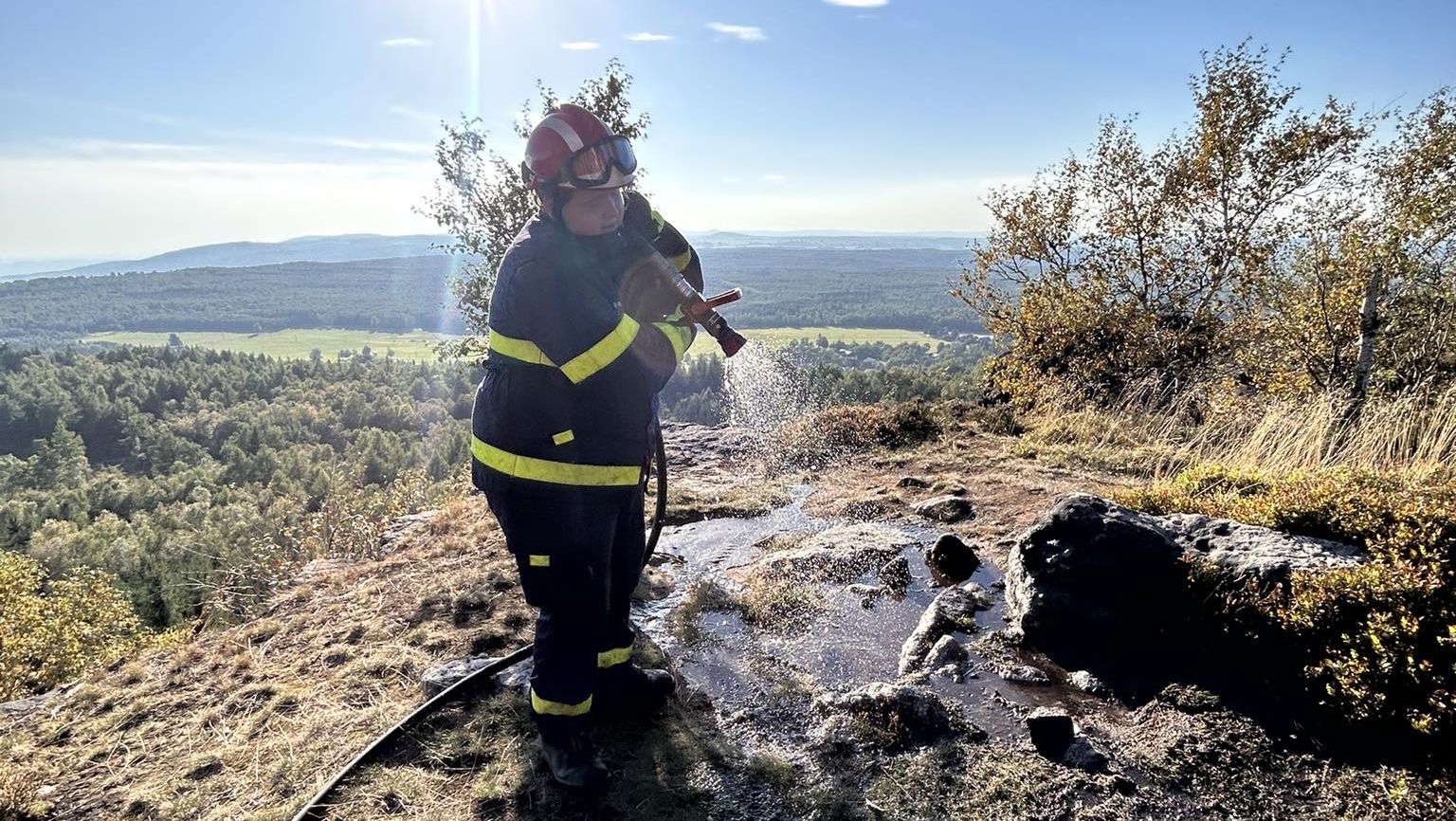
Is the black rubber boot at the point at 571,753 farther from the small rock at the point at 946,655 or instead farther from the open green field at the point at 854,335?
the open green field at the point at 854,335

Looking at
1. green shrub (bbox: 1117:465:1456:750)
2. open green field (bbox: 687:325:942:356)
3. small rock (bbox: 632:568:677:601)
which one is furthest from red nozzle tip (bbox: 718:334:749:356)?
open green field (bbox: 687:325:942:356)

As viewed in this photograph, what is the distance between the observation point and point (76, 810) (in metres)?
3.02

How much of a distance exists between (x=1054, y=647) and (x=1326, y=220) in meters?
9.94

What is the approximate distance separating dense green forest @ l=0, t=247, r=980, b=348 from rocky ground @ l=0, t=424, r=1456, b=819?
103 meters

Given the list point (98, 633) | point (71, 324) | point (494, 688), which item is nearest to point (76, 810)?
point (494, 688)

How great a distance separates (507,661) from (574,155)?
265 centimetres

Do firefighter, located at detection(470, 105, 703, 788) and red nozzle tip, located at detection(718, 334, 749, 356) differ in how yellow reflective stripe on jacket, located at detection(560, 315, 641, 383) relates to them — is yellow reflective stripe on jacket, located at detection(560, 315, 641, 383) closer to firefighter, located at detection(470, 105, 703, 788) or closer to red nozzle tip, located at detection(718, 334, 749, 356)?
firefighter, located at detection(470, 105, 703, 788)

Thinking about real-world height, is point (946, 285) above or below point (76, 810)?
above

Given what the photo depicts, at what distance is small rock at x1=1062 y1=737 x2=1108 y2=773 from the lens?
2773 millimetres

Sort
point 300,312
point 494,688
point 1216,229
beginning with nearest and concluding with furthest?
point 494,688 < point 1216,229 < point 300,312

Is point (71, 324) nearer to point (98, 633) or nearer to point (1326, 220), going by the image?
point (98, 633)

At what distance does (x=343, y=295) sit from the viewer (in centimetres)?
17388

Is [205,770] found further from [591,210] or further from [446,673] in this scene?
[591,210]

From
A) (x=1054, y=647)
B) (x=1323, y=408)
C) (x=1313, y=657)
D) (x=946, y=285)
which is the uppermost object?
(x=946, y=285)
